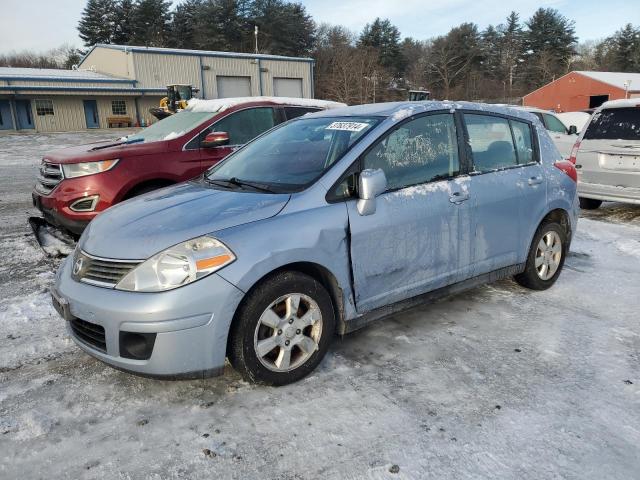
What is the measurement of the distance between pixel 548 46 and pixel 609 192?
7301cm

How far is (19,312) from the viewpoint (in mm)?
4020

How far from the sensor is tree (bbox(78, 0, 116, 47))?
5550 cm

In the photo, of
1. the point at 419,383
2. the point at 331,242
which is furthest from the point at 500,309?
the point at 331,242

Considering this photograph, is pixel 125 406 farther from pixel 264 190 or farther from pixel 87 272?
pixel 264 190

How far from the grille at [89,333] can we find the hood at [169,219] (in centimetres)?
40

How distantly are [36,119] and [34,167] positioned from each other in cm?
2179

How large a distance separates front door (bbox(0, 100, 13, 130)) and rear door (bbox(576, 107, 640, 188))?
34.6 metres

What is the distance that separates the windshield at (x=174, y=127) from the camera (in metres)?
6.07

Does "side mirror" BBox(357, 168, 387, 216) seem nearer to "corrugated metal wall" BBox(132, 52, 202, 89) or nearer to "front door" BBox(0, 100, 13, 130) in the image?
"corrugated metal wall" BBox(132, 52, 202, 89)

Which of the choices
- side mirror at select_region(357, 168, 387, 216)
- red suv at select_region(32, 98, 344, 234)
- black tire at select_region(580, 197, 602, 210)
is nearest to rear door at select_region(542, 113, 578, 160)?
black tire at select_region(580, 197, 602, 210)

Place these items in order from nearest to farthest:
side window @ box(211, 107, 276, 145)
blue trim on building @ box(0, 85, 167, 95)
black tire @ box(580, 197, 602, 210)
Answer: side window @ box(211, 107, 276, 145), black tire @ box(580, 197, 602, 210), blue trim on building @ box(0, 85, 167, 95)

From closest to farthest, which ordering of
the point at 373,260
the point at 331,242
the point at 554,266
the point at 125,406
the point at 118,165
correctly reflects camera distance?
the point at 125,406, the point at 331,242, the point at 373,260, the point at 554,266, the point at 118,165

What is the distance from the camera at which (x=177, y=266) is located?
2.62 meters

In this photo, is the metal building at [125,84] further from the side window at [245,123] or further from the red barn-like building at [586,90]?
the side window at [245,123]
